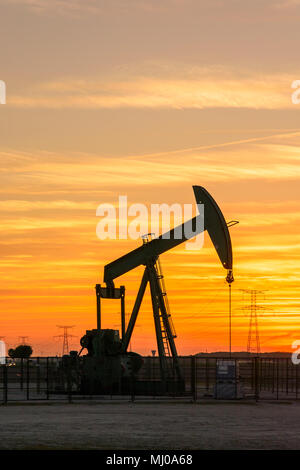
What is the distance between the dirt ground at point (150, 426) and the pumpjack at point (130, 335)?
719cm

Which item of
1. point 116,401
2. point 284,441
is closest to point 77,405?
point 116,401

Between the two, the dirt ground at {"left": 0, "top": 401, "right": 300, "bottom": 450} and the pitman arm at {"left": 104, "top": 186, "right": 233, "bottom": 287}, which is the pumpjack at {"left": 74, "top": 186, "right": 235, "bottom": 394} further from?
the dirt ground at {"left": 0, "top": 401, "right": 300, "bottom": 450}

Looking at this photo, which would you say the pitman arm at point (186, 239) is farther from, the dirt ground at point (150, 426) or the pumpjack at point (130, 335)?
the dirt ground at point (150, 426)

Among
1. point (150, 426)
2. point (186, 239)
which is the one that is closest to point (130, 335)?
point (186, 239)

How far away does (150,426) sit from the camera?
84.5ft

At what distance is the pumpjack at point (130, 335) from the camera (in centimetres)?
4325

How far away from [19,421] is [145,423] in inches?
161

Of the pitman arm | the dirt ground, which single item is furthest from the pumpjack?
the dirt ground

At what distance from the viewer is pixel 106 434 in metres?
23.3

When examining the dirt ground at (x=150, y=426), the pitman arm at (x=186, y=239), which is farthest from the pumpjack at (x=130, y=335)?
the dirt ground at (x=150, y=426)

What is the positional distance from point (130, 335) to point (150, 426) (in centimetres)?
2075

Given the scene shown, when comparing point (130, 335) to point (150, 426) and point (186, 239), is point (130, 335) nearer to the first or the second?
point (186, 239)
